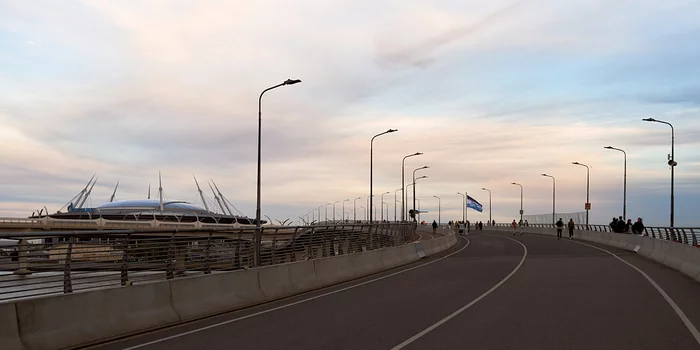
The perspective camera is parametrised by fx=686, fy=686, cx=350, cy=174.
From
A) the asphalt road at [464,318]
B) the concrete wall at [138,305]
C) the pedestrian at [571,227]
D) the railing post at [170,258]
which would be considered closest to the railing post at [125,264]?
the concrete wall at [138,305]

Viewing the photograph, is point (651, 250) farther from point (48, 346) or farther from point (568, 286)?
point (48, 346)

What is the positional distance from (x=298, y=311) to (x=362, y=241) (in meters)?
13.4

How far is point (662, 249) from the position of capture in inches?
1195

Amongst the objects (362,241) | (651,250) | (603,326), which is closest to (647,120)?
(651,250)

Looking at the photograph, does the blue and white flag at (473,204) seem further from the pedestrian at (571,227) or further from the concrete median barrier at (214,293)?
the concrete median barrier at (214,293)

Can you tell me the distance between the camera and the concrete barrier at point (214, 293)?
13000mm

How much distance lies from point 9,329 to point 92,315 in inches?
61.7

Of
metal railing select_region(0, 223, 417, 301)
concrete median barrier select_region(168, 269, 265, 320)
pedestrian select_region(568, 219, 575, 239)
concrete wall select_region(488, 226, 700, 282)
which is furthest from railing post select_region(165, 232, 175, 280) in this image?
pedestrian select_region(568, 219, 575, 239)

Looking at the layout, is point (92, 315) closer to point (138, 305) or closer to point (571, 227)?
point (138, 305)

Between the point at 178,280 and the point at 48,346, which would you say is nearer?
the point at 48,346

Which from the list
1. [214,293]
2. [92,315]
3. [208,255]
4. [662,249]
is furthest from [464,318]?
[662,249]

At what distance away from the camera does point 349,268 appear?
22531 millimetres

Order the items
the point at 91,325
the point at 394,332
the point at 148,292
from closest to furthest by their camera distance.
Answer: the point at 91,325 < the point at 394,332 < the point at 148,292

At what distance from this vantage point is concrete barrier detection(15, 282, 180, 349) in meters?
9.53
